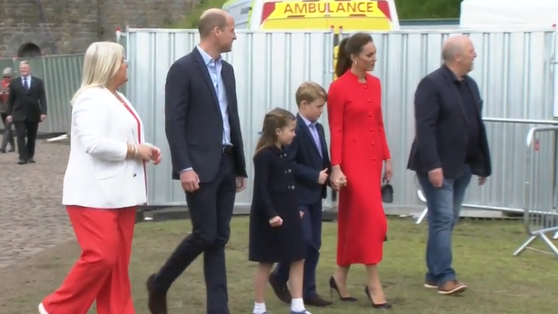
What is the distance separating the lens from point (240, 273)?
8.59 metres

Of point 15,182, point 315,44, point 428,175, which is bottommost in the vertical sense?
point 15,182

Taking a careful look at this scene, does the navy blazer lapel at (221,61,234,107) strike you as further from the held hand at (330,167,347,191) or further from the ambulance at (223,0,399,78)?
the ambulance at (223,0,399,78)

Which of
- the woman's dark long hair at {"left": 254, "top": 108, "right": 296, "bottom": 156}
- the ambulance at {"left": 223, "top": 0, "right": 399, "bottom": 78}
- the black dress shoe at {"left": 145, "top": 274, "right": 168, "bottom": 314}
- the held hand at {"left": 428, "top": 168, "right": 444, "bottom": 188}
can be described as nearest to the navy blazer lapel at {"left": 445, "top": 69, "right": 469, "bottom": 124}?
the held hand at {"left": 428, "top": 168, "right": 444, "bottom": 188}

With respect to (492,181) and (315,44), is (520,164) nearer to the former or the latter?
(492,181)

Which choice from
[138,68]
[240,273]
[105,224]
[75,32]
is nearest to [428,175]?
[240,273]

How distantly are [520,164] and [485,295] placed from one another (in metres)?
4.06

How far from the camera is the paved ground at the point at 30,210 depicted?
10475 millimetres

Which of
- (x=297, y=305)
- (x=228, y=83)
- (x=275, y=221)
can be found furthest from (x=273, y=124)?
(x=297, y=305)

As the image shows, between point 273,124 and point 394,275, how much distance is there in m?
2.22

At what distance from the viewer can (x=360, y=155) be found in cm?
718

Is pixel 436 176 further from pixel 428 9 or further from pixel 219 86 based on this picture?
pixel 428 9

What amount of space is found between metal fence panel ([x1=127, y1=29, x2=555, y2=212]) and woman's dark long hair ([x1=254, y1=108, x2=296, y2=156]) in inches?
198

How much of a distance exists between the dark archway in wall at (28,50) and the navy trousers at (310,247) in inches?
1399

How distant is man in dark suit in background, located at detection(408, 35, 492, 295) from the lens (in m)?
7.49
